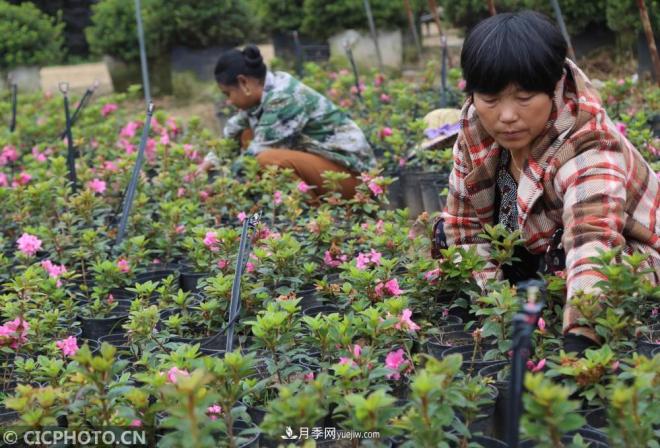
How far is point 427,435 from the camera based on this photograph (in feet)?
5.04

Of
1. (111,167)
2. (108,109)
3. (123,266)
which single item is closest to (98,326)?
(123,266)

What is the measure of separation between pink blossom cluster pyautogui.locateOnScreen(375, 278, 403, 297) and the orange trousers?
80.2 inches

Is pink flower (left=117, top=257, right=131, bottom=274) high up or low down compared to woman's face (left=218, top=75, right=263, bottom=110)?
down

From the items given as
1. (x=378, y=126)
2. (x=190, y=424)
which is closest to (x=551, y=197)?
(x=190, y=424)

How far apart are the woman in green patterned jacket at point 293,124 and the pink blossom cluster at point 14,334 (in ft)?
7.24

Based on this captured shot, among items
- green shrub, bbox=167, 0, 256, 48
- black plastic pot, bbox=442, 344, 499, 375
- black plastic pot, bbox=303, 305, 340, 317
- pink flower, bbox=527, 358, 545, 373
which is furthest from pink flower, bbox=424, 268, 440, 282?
green shrub, bbox=167, 0, 256, 48

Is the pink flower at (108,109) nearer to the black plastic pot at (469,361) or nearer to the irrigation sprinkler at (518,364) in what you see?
the black plastic pot at (469,361)

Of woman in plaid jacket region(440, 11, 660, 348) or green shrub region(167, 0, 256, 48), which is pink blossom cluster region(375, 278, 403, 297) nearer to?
woman in plaid jacket region(440, 11, 660, 348)

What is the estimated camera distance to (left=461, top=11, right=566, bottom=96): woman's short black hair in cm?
216

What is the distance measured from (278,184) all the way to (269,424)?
7.76 ft

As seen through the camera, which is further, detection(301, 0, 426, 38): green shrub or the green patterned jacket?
detection(301, 0, 426, 38): green shrub

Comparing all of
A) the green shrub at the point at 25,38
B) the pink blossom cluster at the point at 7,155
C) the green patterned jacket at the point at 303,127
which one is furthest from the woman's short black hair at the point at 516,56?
the green shrub at the point at 25,38

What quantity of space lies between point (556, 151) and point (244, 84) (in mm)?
2610

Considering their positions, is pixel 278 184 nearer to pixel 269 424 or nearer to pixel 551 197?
pixel 551 197
